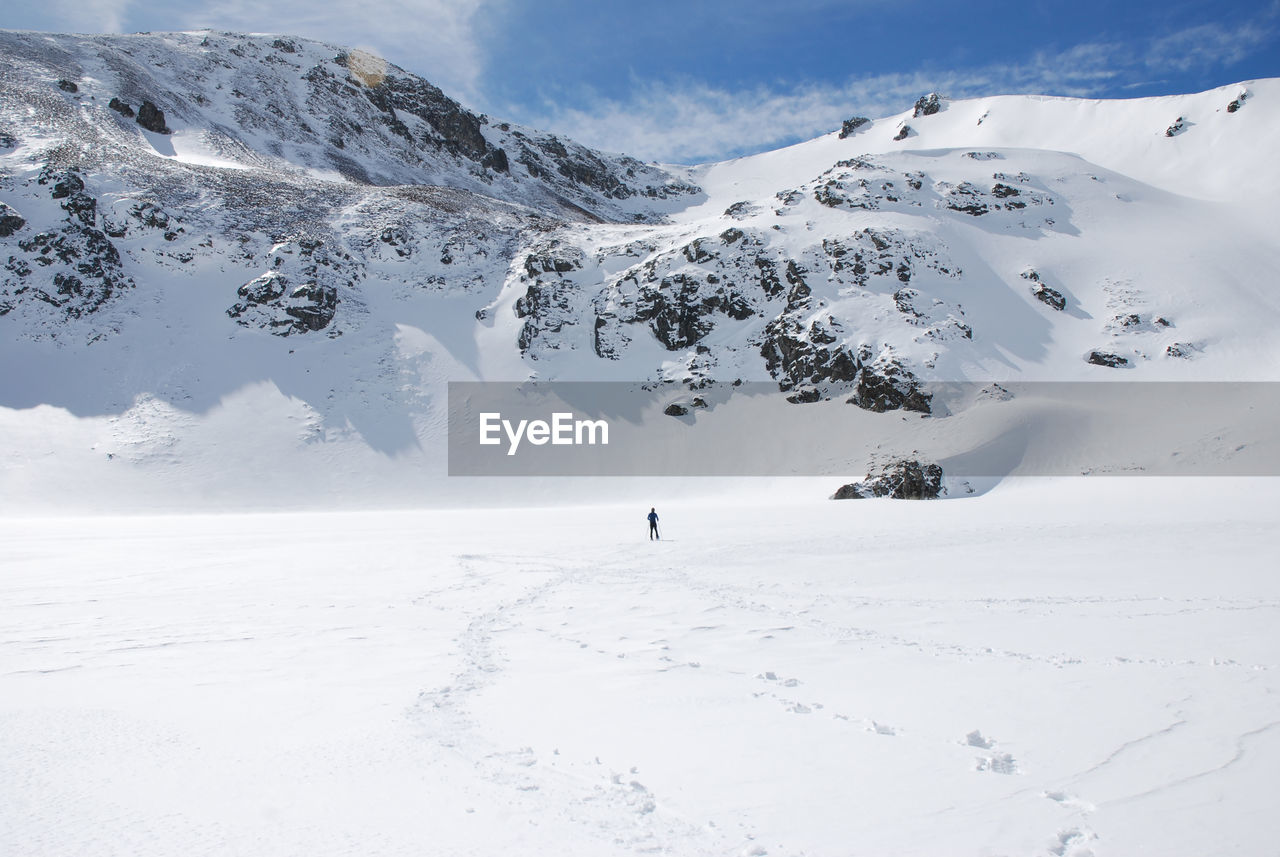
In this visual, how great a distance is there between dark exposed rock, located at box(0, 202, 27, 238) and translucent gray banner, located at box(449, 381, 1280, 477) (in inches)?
1107

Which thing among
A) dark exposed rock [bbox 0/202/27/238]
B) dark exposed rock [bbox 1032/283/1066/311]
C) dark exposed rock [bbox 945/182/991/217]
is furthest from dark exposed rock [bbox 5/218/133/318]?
dark exposed rock [bbox 945/182/991/217]

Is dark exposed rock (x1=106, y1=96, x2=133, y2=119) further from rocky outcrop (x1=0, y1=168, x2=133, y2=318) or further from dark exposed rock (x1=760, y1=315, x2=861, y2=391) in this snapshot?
dark exposed rock (x1=760, y1=315, x2=861, y2=391)

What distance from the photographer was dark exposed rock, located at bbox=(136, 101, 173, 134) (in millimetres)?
57750

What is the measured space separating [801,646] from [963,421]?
28939 millimetres

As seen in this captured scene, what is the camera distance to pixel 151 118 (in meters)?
58.1

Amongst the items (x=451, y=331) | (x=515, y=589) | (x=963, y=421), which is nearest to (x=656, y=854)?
(x=515, y=589)

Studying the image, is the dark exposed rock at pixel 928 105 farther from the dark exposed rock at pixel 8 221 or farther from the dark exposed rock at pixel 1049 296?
the dark exposed rock at pixel 8 221

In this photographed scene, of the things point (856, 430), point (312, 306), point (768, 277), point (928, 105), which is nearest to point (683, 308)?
point (768, 277)

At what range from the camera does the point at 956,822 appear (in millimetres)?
3770

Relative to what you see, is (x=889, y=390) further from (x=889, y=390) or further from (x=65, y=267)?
(x=65, y=267)

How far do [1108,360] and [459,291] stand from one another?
4097 cm

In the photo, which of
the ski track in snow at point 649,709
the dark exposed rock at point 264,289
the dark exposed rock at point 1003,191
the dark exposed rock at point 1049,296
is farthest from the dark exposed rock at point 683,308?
the ski track in snow at point 649,709

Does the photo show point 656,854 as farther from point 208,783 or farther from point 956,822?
point 208,783

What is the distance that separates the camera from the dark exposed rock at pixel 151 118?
57750mm
